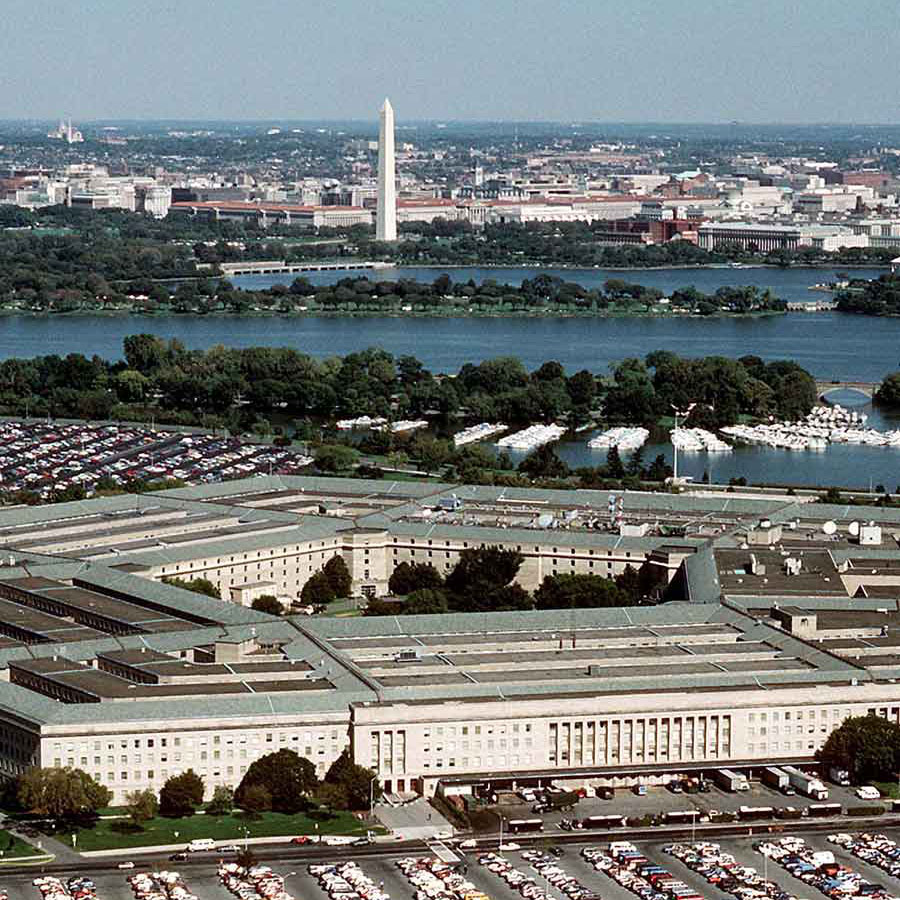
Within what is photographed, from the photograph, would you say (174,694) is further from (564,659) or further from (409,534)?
(409,534)

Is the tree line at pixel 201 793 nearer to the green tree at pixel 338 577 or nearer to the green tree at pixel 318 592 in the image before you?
the green tree at pixel 318 592

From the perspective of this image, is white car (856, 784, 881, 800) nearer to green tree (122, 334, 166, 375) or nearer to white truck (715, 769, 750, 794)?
white truck (715, 769, 750, 794)

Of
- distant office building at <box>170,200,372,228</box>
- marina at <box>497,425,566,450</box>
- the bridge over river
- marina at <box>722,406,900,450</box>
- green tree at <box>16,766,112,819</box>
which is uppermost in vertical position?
green tree at <box>16,766,112,819</box>

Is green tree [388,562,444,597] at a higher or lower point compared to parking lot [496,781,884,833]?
lower

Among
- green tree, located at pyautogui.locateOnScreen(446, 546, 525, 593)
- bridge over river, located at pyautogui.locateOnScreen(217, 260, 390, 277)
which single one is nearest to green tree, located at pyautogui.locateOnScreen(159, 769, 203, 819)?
green tree, located at pyautogui.locateOnScreen(446, 546, 525, 593)

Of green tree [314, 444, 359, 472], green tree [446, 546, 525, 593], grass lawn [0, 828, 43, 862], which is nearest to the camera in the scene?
grass lawn [0, 828, 43, 862]

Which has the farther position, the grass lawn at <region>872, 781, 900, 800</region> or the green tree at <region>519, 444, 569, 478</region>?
the green tree at <region>519, 444, 569, 478</region>

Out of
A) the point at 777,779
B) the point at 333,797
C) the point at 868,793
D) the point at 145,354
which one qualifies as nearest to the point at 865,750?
the point at 868,793
